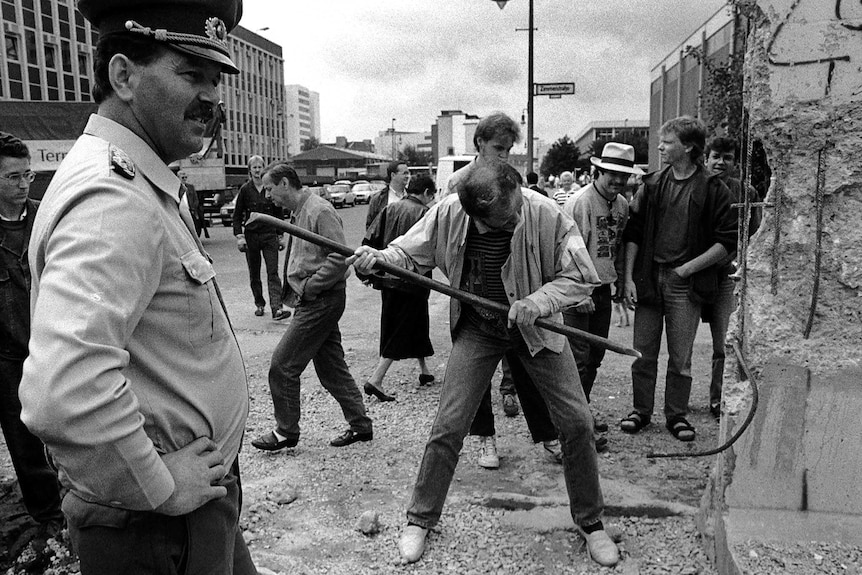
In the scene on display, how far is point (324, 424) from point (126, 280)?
3950 mm

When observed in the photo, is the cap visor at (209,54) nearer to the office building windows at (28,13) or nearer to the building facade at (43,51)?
the building facade at (43,51)

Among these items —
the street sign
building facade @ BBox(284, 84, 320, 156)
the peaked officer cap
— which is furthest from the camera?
building facade @ BBox(284, 84, 320, 156)

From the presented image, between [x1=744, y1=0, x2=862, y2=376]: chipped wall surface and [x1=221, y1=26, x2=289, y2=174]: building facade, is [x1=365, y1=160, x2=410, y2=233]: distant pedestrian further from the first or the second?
[x1=221, y1=26, x2=289, y2=174]: building facade

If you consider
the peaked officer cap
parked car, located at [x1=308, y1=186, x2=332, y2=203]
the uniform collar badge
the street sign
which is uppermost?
the street sign

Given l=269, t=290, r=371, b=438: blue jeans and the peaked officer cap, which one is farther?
l=269, t=290, r=371, b=438: blue jeans

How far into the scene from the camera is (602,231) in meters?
4.79

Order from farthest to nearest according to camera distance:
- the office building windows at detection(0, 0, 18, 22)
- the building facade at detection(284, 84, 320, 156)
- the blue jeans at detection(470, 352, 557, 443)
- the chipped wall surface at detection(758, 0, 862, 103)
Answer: the building facade at detection(284, 84, 320, 156) < the office building windows at detection(0, 0, 18, 22) < the blue jeans at detection(470, 352, 557, 443) < the chipped wall surface at detection(758, 0, 862, 103)

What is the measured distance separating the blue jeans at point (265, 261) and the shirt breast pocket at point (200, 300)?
723 cm

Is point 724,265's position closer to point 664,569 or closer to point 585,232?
point 585,232

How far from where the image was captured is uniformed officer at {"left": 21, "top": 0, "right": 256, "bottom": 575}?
4.15 ft

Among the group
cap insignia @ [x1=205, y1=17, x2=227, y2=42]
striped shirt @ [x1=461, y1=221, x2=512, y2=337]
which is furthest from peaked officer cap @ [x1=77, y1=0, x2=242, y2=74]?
striped shirt @ [x1=461, y1=221, x2=512, y2=337]

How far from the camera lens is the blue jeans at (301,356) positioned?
179 inches

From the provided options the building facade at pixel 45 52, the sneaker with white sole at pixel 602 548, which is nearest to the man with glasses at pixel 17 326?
the sneaker with white sole at pixel 602 548

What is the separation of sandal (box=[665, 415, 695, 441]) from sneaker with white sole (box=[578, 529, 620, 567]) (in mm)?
1577
